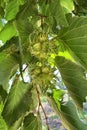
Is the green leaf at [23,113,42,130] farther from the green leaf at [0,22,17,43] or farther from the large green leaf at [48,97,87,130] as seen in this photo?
the green leaf at [0,22,17,43]

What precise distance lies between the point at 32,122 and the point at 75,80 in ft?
0.43

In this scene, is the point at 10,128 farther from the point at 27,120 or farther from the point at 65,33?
the point at 65,33

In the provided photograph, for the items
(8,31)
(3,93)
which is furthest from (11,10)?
(3,93)

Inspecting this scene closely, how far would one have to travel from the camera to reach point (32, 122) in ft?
2.19

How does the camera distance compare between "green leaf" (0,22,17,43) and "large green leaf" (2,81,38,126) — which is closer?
"large green leaf" (2,81,38,126)

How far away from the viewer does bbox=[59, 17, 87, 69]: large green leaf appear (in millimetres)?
562

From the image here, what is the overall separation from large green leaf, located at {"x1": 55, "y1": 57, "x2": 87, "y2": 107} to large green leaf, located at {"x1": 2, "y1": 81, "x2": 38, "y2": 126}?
0.07m

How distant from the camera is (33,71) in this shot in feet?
1.87

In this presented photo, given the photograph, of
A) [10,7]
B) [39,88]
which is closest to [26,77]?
[39,88]

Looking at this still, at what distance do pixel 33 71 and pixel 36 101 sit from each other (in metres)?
0.11

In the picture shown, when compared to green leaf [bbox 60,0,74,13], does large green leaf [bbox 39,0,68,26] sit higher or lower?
lower

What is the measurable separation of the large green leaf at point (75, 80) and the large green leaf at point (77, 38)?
3cm

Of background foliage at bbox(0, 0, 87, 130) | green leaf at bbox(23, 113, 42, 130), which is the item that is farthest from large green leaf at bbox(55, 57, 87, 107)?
green leaf at bbox(23, 113, 42, 130)

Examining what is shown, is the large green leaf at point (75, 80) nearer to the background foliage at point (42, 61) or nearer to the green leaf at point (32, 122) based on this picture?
the background foliage at point (42, 61)
